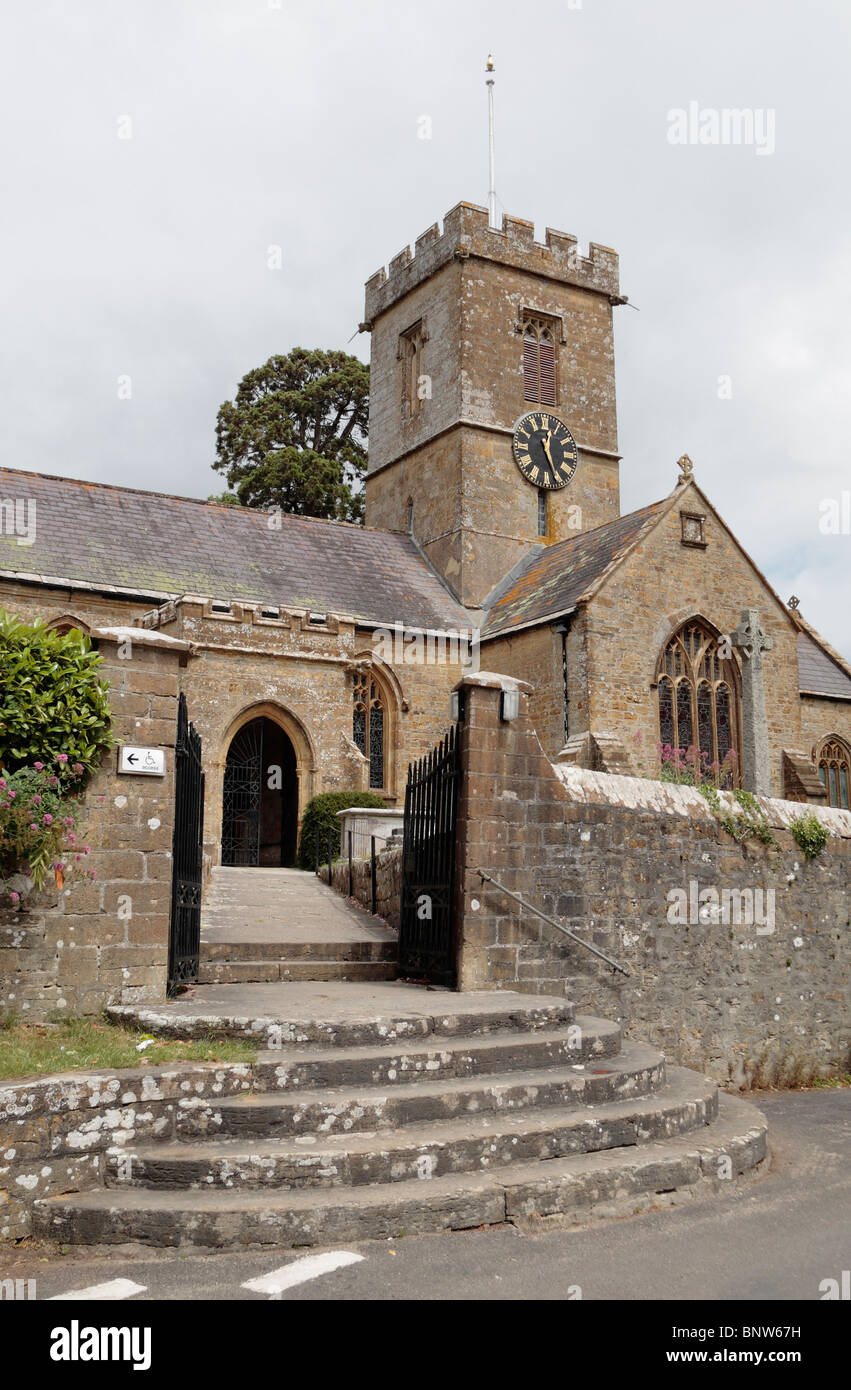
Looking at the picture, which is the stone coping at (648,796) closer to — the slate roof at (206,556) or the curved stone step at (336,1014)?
the curved stone step at (336,1014)

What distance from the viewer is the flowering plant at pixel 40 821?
20.7 feet

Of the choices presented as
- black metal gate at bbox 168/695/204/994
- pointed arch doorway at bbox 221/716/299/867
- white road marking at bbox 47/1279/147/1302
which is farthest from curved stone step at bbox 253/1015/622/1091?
pointed arch doorway at bbox 221/716/299/867

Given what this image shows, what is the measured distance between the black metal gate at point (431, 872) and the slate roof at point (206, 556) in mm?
11175

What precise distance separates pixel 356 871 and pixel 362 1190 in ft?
27.6

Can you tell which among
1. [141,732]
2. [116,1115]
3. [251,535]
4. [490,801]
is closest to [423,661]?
[251,535]

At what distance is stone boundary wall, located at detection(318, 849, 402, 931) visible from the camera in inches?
448

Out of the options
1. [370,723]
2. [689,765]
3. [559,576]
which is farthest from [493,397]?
[689,765]

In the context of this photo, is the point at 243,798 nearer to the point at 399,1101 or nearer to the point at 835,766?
the point at 835,766

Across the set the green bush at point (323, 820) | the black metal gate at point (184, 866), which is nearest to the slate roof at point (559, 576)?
the green bush at point (323, 820)

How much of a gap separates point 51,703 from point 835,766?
2225cm

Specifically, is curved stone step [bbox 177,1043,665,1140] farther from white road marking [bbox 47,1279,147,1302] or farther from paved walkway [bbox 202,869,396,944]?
paved walkway [bbox 202,869,396,944]

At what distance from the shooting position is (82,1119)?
5133 mm

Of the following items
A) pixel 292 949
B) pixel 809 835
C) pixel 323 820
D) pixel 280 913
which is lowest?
pixel 292 949

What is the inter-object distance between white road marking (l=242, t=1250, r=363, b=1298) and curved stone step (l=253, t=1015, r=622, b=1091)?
3.95 ft
